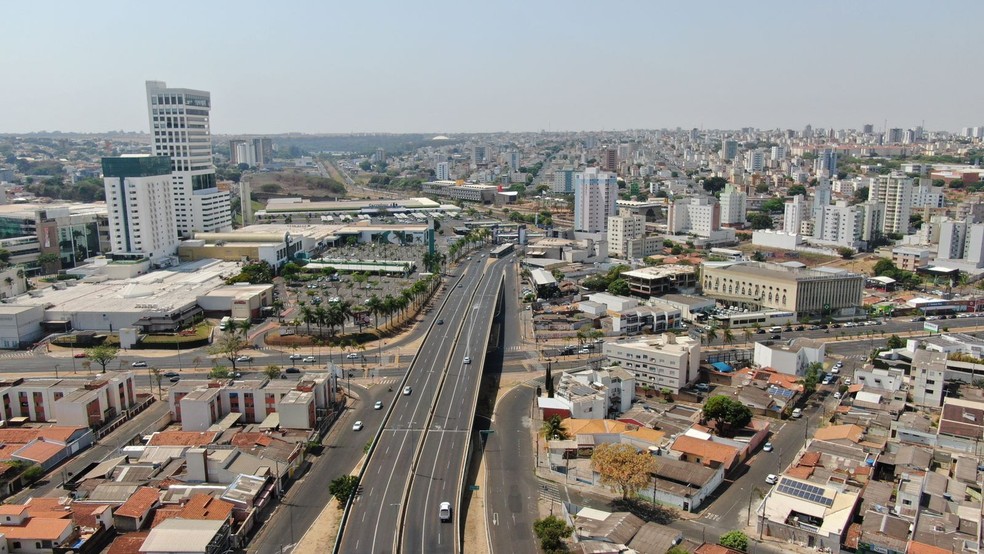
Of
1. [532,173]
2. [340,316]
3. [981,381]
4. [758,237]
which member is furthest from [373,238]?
[532,173]

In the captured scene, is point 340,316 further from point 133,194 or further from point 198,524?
point 133,194

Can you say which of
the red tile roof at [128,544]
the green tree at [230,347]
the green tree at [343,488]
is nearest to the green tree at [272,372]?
the green tree at [230,347]

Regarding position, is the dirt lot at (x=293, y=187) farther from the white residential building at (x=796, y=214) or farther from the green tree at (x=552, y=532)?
the green tree at (x=552, y=532)

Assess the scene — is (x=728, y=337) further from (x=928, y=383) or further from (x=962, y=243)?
(x=962, y=243)

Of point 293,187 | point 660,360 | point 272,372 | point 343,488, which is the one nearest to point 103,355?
point 272,372

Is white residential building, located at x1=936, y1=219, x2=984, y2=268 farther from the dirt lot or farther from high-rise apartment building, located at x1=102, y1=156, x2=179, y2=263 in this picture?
the dirt lot
